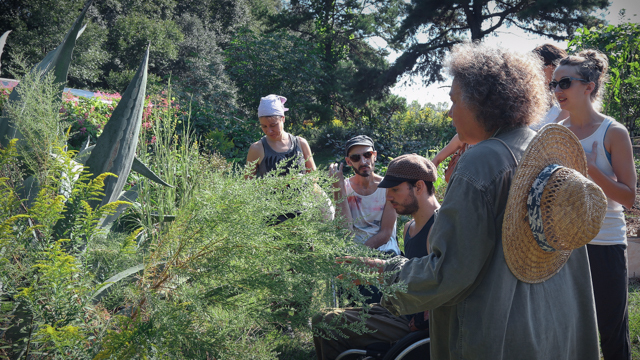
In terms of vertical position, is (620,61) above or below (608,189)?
above

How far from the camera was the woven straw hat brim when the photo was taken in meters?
1.23

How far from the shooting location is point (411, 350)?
2.02 metres

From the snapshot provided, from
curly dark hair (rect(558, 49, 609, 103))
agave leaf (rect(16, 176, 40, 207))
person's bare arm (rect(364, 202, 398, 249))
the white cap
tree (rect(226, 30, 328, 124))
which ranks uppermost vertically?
tree (rect(226, 30, 328, 124))

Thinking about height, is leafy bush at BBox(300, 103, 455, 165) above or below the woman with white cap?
below

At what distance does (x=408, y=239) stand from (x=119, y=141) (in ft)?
5.90

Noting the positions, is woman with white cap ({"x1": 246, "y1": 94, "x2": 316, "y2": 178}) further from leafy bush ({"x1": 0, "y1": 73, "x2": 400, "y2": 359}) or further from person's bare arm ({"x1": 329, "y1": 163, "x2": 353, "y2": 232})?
leafy bush ({"x1": 0, "y1": 73, "x2": 400, "y2": 359})

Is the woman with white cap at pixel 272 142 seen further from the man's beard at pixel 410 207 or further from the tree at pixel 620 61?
the tree at pixel 620 61

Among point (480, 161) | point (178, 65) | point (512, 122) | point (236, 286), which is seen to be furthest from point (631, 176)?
point (178, 65)

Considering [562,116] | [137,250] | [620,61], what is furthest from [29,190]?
[620,61]

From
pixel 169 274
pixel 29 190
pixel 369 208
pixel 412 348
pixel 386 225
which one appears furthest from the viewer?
pixel 369 208

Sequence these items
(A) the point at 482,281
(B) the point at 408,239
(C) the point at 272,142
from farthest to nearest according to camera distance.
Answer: (C) the point at 272,142 → (B) the point at 408,239 → (A) the point at 482,281

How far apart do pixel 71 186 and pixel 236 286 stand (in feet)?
1.43

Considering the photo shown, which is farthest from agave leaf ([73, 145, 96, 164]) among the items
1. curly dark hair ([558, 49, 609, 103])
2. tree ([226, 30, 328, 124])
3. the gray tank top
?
tree ([226, 30, 328, 124])

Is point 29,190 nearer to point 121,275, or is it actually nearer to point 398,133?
point 121,275
